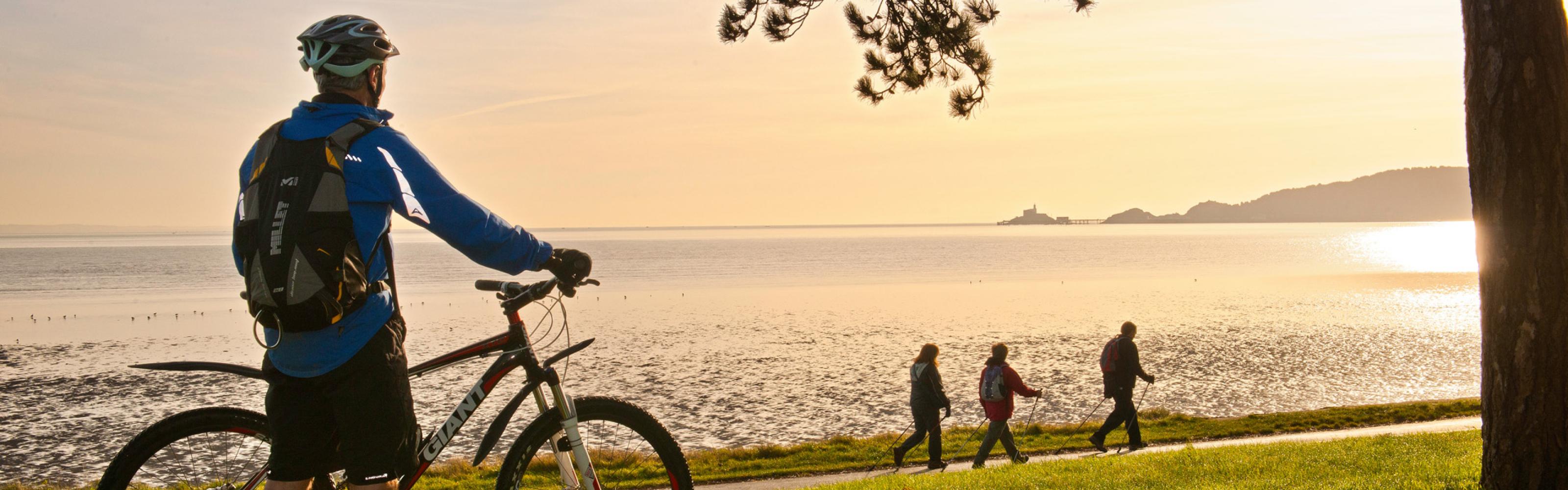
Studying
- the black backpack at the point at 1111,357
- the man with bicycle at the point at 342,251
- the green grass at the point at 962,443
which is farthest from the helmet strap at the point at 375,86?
the black backpack at the point at 1111,357

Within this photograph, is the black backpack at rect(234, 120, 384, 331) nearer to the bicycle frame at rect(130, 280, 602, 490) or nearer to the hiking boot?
the bicycle frame at rect(130, 280, 602, 490)

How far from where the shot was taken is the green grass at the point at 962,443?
12922 millimetres

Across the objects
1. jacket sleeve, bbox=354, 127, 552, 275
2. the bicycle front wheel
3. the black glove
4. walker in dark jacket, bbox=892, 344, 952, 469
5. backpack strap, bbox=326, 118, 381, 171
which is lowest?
walker in dark jacket, bbox=892, 344, 952, 469

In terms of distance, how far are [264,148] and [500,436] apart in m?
1.22

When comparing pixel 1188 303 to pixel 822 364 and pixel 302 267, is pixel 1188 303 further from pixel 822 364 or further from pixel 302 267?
pixel 302 267

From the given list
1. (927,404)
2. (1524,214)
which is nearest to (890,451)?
(927,404)

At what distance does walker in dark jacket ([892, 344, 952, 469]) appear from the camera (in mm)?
12484

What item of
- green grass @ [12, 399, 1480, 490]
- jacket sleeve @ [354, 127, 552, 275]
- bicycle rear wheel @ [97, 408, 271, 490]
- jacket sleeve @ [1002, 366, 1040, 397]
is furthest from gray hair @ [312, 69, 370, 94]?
jacket sleeve @ [1002, 366, 1040, 397]

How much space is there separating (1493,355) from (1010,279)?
73080 millimetres

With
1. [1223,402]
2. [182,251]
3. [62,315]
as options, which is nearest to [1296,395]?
[1223,402]

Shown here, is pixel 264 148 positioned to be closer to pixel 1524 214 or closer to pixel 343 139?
pixel 343 139

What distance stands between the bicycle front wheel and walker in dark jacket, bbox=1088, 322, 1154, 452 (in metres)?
10.5

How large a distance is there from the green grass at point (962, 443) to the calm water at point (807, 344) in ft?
7.30

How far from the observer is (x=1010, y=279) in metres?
76.9
